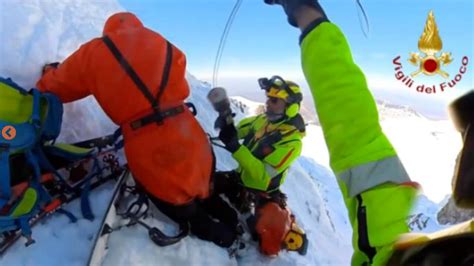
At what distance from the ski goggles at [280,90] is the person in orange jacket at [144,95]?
4.67ft

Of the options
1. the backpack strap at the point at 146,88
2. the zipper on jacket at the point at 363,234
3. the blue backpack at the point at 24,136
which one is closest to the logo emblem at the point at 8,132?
the blue backpack at the point at 24,136

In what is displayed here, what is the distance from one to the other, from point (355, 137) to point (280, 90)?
3.68 metres

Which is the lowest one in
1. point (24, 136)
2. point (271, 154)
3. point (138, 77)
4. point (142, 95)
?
point (271, 154)

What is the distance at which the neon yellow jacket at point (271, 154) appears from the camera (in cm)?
493

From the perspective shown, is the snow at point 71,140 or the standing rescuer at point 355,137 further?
the snow at point 71,140

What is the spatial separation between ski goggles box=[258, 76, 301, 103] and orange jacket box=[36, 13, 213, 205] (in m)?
1.47

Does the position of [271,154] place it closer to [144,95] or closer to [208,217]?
[208,217]

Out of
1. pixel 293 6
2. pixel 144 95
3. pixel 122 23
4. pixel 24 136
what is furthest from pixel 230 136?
pixel 293 6

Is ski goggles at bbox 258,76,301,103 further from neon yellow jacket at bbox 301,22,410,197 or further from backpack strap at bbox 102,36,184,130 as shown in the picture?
neon yellow jacket at bbox 301,22,410,197

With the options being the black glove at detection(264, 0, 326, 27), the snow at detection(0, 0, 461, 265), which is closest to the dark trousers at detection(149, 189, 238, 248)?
the snow at detection(0, 0, 461, 265)

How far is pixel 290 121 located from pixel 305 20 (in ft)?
11.9

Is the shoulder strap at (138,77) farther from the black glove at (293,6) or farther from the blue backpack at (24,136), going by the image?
the black glove at (293,6)

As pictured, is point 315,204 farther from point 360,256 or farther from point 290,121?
point 360,256

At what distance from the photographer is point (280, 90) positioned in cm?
529
